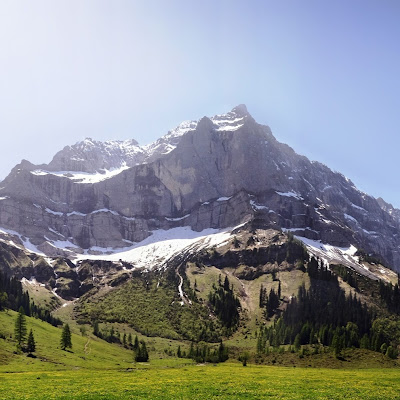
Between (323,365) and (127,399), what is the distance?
82014 millimetres

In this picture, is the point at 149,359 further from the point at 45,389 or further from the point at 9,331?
the point at 45,389

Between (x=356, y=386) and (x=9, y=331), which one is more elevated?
(x=356, y=386)

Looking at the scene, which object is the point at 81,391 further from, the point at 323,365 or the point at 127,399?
the point at 323,365

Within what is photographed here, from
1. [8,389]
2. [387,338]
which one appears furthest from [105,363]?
[387,338]

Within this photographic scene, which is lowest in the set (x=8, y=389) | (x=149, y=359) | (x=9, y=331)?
(x=149, y=359)

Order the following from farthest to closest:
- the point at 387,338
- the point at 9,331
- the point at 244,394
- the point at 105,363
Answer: the point at 387,338
the point at 9,331
the point at 105,363
the point at 244,394

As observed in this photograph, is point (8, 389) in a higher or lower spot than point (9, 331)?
higher

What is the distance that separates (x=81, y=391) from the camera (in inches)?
1612

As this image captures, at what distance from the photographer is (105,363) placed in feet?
420

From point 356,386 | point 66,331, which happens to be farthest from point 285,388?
point 66,331

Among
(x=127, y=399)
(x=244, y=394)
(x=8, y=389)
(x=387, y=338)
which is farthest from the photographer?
(x=387, y=338)

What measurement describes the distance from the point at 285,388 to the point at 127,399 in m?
18.2

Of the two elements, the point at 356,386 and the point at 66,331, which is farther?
the point at 66,331

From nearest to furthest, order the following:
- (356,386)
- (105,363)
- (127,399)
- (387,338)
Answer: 1. (127,399)
2. (356,386)
3. (105,363)
4. (387,338)
